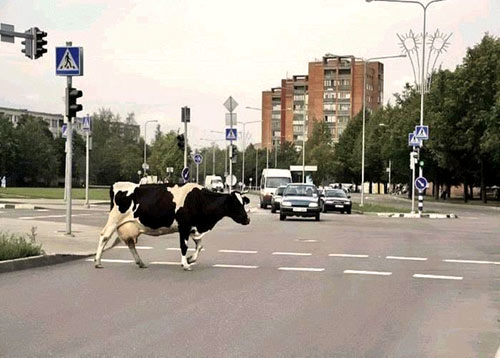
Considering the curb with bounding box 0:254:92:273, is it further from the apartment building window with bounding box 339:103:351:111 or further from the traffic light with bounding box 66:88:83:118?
the apartment building window with bounding box 339:103:351:111

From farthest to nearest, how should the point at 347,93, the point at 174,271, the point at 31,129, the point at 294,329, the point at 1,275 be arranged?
the point at 347,93
the point at 31,129
the point at 174,271
the point at 1,275
the point at 294,329

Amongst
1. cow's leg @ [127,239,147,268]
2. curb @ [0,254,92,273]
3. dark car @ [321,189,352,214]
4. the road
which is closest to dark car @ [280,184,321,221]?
dark car @ [321,189,352,214]

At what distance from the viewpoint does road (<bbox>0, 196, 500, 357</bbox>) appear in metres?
7.36

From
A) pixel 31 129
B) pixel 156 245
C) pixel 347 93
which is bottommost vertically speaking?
pixel 156 245

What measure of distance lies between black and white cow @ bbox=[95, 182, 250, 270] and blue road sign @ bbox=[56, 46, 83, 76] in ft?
23.1

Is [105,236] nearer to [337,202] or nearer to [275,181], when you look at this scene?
[337,202]

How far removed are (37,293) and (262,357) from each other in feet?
15.7

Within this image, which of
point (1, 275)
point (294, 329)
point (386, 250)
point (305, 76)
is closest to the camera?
point (294, 329)

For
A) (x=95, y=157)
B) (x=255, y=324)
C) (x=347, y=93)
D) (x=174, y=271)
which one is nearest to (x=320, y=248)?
(x=174, y=271)

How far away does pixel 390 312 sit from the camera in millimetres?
9391

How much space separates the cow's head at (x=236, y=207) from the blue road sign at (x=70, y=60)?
24.7ft

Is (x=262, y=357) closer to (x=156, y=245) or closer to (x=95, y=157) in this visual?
(x=156, y=245)

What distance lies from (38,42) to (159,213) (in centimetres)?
1206

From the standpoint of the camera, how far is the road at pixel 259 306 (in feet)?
24.1
